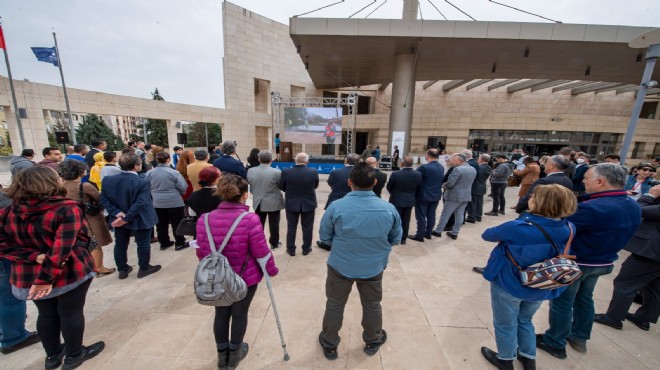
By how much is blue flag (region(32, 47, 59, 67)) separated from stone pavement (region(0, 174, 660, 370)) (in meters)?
13.0

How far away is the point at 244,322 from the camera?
6.65 ft

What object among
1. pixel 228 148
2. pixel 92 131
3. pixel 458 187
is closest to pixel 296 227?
pixel 228 148

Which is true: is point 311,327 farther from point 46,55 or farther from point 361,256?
point 46,55

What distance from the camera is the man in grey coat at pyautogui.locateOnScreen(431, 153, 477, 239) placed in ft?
15.4

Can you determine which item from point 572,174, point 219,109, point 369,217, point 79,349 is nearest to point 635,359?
point 369,217

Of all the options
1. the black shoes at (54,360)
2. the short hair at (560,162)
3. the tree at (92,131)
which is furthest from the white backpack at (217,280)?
the tree at (92,131)

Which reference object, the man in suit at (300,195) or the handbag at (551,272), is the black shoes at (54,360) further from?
the handbag at (551,272)

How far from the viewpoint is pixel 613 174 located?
2.02 meters

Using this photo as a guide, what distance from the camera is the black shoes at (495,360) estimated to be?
207 centimetres

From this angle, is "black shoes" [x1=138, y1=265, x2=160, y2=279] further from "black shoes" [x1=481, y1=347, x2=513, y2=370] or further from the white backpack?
"black shoes" [x1=481, y1=347, x2=513, y2=370]

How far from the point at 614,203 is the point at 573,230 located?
46 cm

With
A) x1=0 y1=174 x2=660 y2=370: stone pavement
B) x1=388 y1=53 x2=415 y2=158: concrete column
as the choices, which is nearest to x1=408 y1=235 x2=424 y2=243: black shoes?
x1=0 y1=174 x2=660 y2=370: stone pavement

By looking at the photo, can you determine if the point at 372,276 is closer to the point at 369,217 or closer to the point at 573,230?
the point at 369,217

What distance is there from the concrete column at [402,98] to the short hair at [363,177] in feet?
37.2
